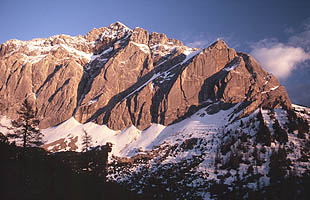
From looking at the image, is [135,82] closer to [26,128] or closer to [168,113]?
[168,113]

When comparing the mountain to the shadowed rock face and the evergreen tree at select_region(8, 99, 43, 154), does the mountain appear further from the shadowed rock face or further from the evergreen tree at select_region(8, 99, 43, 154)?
the evergreen tree at select_region(8, 99, 43, 154)

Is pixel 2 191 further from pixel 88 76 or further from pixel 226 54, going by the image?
pixel 88 76

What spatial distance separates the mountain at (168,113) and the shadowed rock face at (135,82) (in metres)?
0.55

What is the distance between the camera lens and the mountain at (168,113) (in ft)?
122

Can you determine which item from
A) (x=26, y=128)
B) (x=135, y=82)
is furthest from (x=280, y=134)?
(x=135, y=82)

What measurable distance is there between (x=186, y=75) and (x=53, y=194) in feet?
358

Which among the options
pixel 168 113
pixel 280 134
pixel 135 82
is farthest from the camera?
pixel 135 82

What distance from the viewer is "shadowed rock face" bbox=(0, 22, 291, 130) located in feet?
374

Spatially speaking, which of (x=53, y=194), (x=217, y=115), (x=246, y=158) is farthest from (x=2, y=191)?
(x=217, y=115)

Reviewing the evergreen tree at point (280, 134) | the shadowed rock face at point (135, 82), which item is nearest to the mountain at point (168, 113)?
the evergreen tree at point (280, 134)

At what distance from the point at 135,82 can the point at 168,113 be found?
129 feet

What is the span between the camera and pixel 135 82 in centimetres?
14488

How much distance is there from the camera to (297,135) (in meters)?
39.3

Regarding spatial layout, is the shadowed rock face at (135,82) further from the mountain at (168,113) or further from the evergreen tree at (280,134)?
the evergreen tree at (280,134)
